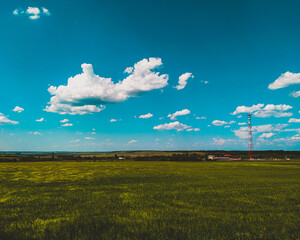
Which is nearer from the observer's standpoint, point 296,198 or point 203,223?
point 203,223

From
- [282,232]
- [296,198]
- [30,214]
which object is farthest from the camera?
[296,198]

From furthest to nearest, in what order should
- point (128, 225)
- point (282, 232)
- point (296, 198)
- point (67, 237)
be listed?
1. point (296, 198)
2. point (128, 225)
3. point (282, 232)
4. point (67, 237)

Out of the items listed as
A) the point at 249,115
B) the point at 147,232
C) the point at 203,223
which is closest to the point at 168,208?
the point at 203,223

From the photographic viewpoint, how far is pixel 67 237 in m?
7.20

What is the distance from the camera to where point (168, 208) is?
1094cm

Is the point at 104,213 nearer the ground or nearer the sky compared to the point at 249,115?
nearer the ground

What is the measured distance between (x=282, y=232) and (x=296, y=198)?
28.4 ft

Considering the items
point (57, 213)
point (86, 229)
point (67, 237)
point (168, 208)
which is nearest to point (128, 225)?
point (86, 229)

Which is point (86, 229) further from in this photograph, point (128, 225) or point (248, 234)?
point (248, 234)

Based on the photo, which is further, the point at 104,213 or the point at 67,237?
the point at 104,213

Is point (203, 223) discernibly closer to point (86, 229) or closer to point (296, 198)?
point (86, 229)

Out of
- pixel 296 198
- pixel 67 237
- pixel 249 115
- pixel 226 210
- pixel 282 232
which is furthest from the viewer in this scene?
pixel 249 115

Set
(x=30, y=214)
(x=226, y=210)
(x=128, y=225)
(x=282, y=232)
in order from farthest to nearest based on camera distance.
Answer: (x=226, y=210), (x=30, y=214), (x=128, y=225), (x=282, y=232)

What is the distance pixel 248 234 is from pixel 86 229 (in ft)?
22.6
